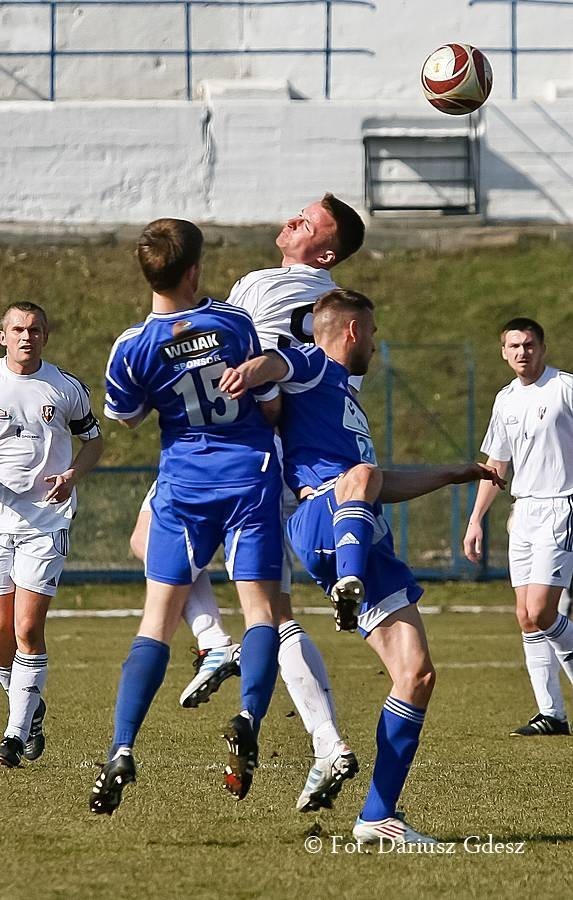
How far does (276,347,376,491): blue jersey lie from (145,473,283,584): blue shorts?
0.13m

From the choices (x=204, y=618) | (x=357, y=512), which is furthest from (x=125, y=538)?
(x=357, y=512)

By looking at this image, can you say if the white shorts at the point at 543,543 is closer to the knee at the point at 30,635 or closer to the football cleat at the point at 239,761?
the knee at the point at 30,635

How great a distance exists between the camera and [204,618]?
6.29m

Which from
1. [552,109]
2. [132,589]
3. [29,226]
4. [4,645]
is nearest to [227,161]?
[29,226]

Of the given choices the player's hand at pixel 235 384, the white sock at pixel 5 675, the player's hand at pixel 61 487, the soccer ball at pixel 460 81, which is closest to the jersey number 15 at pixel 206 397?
the player's hand at pixel 235 384

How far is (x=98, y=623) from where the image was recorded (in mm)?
15047

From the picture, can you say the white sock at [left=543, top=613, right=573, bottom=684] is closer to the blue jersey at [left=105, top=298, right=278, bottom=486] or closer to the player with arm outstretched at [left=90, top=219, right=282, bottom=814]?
the player with arm outstretched at [left=90, top=219, right=282, bottom=814]

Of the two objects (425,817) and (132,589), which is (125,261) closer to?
(132,589)

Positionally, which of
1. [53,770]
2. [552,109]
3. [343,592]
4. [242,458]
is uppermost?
[552,109]

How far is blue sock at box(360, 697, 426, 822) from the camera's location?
5070 millimetres

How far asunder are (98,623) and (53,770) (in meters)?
8.41

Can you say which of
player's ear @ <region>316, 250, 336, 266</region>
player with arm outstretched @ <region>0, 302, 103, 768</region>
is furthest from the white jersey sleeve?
player's ear @ <region>316, 250, 336, 266</region>

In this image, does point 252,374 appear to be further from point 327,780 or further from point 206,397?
point 327,780

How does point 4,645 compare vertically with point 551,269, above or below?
below
